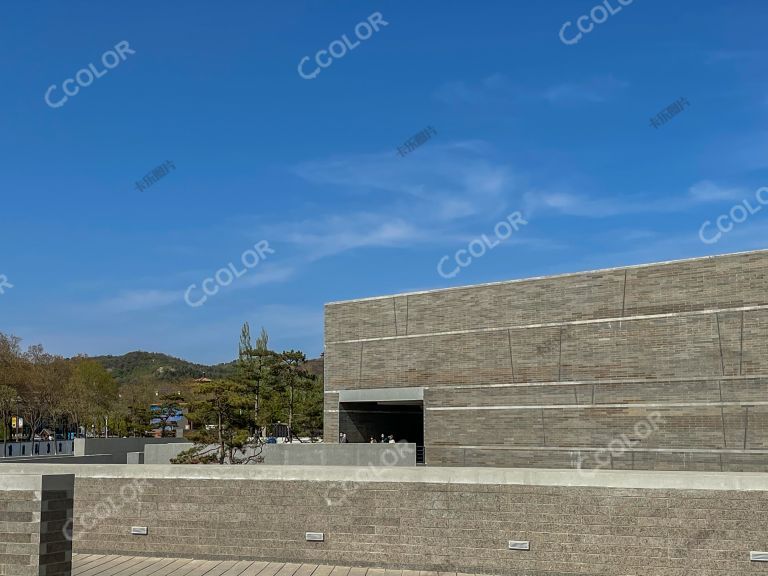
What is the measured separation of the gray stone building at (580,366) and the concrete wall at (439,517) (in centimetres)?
1591

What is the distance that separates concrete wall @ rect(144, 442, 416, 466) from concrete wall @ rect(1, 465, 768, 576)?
1470cm

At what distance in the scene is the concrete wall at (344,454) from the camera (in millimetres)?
28641

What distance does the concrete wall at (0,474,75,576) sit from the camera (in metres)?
9.94

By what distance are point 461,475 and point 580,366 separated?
1779cm

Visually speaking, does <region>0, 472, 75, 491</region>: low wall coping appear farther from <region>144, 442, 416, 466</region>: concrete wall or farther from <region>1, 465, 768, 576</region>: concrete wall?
<region>144, 442, 416, 466</region>: concrete wall

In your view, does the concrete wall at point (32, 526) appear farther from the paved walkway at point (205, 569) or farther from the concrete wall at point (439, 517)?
the concrete wall at point (439, 517)

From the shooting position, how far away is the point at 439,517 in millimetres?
12828

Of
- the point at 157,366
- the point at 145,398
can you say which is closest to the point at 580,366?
the point at 145,398

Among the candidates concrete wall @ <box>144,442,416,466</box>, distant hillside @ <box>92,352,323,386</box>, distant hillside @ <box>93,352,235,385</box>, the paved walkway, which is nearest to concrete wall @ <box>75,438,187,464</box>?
concrete wall @ <box>144,442,416,466</box>

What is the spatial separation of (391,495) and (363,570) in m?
1.30

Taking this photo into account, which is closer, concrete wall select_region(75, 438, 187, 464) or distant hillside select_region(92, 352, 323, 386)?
concrete wall select_region(75, 438, 187, 464)

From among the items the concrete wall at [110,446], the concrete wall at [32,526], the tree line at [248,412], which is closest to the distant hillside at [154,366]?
the tree line at [248,412]

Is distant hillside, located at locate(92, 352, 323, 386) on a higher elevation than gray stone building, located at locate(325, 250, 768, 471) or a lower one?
higher

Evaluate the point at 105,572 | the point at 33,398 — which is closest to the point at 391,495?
the point at 105,572
